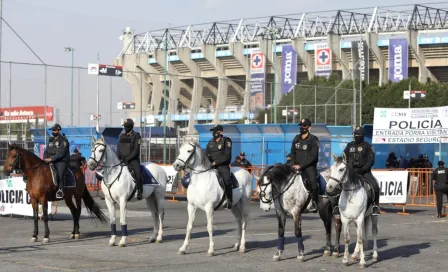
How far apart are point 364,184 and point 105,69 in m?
Result: 28.6

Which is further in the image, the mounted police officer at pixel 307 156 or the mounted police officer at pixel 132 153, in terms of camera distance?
the mounted police officer at pixel 132 153

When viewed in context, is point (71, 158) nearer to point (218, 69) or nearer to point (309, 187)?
point (309, 187)

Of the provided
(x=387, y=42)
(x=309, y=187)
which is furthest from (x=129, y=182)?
(x=387, y=42)

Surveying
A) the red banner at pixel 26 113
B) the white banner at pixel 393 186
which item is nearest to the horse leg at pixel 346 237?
the white banner at pixel 393 186

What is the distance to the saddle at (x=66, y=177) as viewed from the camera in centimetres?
1853

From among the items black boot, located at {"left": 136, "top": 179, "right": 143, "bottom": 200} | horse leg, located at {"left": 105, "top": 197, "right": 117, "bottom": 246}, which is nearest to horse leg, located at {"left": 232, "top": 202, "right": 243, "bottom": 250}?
black boot, located at {"left": 136, "top": 179, "right": 143, "bottom": 200}

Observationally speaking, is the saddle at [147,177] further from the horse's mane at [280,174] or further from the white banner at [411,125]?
the white banner at [411,125]

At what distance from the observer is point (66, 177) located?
1892cm

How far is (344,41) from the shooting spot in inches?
3199

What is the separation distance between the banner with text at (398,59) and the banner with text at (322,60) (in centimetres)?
629

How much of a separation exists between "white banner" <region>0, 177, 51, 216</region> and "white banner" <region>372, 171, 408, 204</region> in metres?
11.7

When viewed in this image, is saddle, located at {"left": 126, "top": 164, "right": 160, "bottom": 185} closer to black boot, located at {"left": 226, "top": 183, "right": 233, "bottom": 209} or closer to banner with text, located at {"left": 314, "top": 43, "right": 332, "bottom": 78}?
black boot, located at {"left": 226, "top": 183, "right": 233, "bottom": 209}

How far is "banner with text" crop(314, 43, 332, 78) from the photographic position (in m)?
80.6

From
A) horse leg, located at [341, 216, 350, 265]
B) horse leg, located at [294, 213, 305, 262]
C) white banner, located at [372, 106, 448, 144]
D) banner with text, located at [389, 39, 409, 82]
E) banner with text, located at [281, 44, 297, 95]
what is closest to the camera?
horse leg, located at [341, 216, 350, 265]
